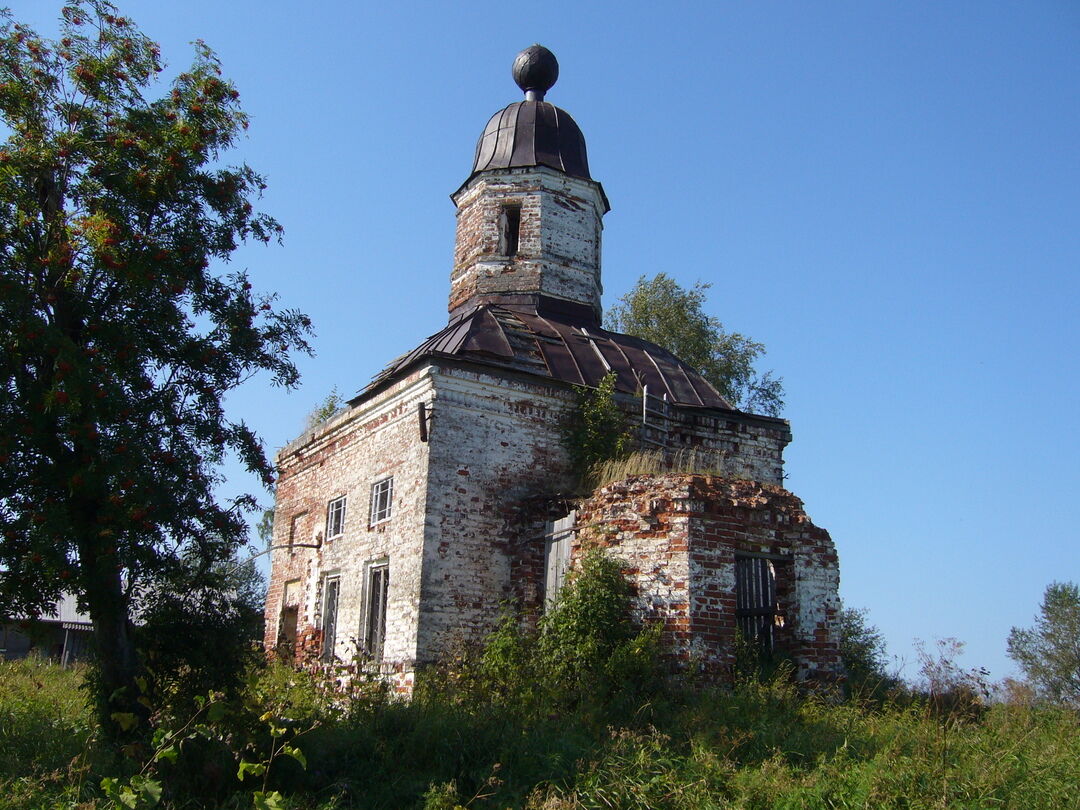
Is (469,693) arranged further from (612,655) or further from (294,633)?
(294,633)

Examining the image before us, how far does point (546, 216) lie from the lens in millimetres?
16812

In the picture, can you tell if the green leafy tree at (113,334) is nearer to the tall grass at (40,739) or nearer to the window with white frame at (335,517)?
the tall grass at (40,739)

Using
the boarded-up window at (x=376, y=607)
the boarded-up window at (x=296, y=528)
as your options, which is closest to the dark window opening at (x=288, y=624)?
the boarded-up window at (x=296, y=528)

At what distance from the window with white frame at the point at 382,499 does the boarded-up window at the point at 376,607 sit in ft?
2.32

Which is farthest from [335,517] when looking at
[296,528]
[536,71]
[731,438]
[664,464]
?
[536,71]

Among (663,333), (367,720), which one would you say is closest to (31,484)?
(367,720)

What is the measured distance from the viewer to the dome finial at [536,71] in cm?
1880

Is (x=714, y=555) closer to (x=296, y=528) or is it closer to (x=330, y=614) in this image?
(x=330, y=614)

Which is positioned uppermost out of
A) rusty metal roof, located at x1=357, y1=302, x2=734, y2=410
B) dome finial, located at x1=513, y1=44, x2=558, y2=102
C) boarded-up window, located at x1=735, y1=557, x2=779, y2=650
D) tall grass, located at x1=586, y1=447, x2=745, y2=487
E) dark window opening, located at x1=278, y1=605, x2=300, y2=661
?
dome finial, located at x1=513, y1=44, x2=558, y2=102

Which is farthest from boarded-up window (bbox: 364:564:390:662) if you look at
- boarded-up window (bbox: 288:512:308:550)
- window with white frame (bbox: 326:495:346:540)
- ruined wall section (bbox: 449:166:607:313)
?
ruined wall section (bbox: 449:166:607:313)

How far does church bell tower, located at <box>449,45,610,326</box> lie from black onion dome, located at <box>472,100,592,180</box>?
2 cm

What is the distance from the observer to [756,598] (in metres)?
11.1

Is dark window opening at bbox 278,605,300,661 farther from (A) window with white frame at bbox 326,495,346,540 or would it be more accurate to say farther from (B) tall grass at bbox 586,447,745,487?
(B) tall grass at bbox 586,447,745,487

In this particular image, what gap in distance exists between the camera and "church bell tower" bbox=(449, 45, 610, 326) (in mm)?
16547
